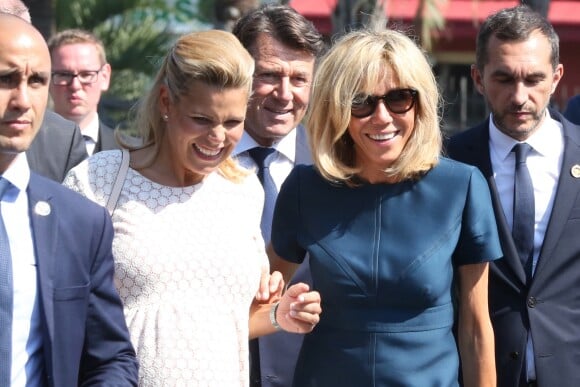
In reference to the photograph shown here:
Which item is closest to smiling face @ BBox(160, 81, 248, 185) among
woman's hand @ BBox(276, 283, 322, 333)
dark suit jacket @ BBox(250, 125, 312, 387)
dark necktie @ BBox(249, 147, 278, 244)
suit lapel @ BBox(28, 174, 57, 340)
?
woman's hand @ BBox(276, 283, 322, 333)

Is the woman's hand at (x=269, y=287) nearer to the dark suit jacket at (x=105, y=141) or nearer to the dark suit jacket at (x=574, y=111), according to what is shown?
the dark suit jacket at (x=574, y=111)

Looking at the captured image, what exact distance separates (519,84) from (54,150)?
6.07ft

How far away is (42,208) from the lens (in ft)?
10.1

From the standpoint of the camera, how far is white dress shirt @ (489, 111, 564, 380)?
14.7 ft

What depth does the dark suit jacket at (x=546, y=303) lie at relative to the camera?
4398 millimetres

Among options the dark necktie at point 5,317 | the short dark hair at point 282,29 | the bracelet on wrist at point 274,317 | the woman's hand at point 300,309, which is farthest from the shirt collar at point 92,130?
the dark necktie at point 5,317

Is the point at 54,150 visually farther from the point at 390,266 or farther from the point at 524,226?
the point at 524,226

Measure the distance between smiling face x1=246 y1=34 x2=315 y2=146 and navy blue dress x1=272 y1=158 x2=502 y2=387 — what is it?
823mm

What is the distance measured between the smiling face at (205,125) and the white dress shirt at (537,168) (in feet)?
4.16

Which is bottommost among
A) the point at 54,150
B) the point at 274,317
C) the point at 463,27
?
the point at 463,27

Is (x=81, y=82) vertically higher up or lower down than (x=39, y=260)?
lower down

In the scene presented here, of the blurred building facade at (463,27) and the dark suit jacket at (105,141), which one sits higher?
the dark suit jacket at (105,141)

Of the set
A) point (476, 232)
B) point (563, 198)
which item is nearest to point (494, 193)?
point (563, 198)

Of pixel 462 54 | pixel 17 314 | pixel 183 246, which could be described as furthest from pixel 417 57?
pixel 462 54
